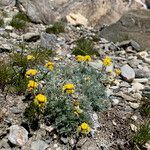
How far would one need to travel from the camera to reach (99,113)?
7.44m

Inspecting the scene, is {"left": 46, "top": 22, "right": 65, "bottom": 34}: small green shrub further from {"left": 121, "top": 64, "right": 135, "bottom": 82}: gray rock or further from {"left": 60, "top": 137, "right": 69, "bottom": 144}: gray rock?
{"left": 60, "top": 137, "right": 69, "bottom": 144}: gray rock

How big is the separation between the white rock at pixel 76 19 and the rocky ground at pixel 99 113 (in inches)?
168

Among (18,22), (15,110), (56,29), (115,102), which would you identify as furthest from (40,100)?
(56,29)

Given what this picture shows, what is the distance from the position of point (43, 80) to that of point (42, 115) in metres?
1.21

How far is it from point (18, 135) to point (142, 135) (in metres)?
1.99

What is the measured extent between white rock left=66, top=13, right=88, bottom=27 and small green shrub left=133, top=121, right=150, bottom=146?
9605 mm

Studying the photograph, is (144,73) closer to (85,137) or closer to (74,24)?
(85,137)

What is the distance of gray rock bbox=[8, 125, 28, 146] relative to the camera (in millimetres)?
6395

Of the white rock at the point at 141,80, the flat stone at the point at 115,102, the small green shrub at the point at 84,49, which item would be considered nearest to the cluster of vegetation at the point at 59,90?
the flat stone at the point at 115,102

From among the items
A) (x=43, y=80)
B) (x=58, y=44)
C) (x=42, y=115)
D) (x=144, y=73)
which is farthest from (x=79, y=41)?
(x=42, y=115)

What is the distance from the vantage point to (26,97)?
745cm

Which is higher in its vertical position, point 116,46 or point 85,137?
point 85,137

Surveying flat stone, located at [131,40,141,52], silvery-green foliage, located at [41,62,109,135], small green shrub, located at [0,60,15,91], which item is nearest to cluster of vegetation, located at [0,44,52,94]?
small green shrub, located at [0,60,15,91]

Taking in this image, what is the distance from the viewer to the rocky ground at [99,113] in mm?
6535
